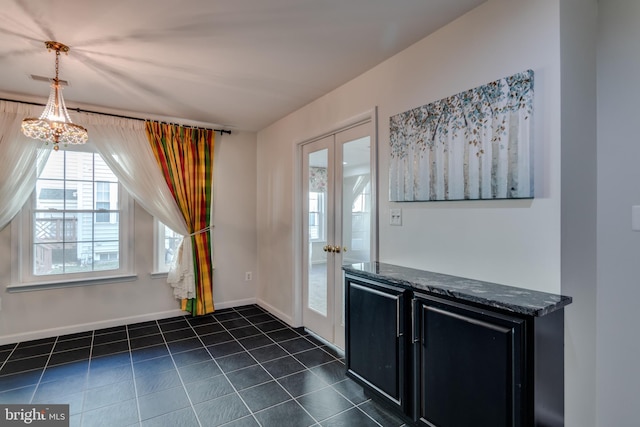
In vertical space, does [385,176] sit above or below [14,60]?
below

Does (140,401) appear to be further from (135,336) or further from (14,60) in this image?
(14,60)

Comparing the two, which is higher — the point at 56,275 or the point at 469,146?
the point at 469,146

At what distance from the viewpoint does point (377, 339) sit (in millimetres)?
2020

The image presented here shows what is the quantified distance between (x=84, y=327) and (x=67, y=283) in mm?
515

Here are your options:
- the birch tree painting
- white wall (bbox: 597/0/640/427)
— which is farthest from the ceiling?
white wall (bbox: 597/0/640/427)

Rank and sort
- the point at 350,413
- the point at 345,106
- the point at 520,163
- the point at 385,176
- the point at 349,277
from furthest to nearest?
the point at 345,106, the point at 385,176, the point at 349,277, the point at 350,413, the point at 520,163

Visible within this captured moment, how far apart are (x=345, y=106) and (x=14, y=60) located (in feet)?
8.31

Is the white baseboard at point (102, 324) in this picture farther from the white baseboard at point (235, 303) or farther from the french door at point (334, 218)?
the french door at point (334, 218)

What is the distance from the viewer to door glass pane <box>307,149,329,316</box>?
3.27 metres

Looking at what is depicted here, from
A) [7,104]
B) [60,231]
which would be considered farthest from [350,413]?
[7,104]

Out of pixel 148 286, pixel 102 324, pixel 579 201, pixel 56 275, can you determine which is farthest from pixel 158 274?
pixel 579 201

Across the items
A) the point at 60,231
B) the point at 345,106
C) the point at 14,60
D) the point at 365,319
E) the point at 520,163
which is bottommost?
the point at 365,319

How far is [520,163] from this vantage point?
158 cm

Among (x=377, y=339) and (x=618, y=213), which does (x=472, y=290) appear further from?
(x=618, y=213)
